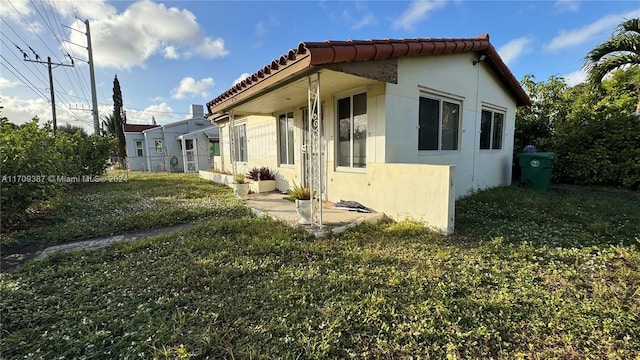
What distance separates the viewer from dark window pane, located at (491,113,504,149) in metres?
8.42

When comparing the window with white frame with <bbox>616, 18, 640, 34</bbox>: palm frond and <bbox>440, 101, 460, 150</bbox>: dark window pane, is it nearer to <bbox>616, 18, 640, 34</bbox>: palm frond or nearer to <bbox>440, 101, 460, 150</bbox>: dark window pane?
<bbox>440, 101, 460, 150</bbox>: dark window pane

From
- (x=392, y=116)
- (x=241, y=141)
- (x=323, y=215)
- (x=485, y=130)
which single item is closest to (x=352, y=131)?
(x=392, y=116)

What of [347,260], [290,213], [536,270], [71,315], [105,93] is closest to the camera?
[71,315]

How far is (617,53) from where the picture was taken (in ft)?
27.3

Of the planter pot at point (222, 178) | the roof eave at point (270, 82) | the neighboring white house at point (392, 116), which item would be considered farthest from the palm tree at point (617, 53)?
the planter pot at point (222, 178)

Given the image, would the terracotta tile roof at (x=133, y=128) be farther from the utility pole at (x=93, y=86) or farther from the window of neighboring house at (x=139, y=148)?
the utility pole at (x=93, y=86)

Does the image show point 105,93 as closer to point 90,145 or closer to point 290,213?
point 90,145

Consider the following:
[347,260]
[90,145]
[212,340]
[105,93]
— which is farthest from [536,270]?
[105,93]

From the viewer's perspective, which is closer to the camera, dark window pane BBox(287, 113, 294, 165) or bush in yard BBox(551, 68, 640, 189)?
dark window pane BBox(287, 113, 294, 165)

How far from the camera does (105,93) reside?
27.1 m

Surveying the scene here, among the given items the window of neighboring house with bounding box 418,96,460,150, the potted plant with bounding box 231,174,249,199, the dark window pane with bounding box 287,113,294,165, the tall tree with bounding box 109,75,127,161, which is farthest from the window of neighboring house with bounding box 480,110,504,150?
the tall tree with bounding box 109,75,127,161

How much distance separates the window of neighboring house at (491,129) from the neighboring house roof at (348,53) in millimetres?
1359

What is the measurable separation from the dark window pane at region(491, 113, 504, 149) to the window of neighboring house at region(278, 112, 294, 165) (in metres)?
6.30

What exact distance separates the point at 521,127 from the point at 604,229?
8610 mm
